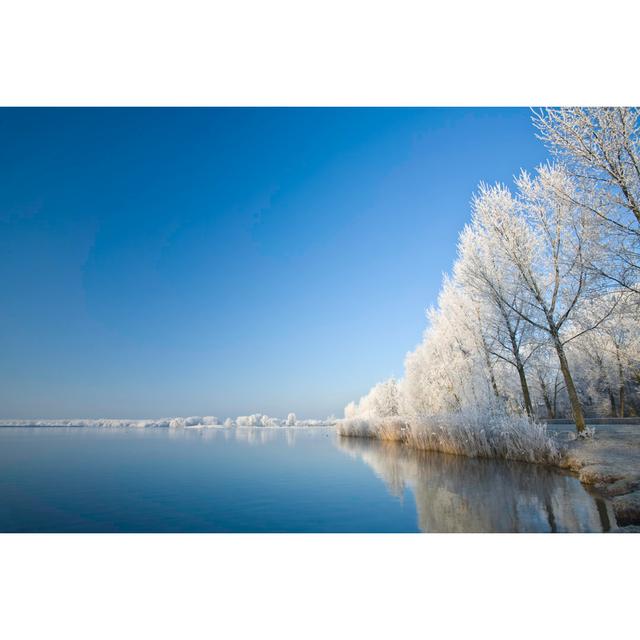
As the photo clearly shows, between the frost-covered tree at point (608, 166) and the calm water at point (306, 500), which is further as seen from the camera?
the frost-covered tree at point (608, 166)

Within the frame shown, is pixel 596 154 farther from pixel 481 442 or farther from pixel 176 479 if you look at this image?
pixel 176 479

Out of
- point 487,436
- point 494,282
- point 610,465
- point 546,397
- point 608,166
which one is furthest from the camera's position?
point 546,397

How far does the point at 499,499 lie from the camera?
19.2 feet

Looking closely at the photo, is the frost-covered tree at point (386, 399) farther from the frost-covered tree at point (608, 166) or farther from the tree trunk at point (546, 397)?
the frost-covered tree at point (608, 166)

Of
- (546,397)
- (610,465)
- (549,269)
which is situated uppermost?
(549,269)

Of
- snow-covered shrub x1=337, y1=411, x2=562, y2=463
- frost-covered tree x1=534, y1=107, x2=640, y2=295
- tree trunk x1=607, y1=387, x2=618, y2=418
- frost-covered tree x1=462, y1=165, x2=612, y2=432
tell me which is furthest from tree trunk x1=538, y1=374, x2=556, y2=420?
frost-covered tree x1=534, y1=107, x2=640, y2=295

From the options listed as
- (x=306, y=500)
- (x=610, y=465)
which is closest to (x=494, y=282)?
(x=610, y=465)

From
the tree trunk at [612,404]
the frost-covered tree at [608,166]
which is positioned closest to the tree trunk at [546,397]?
the tree trunk at [612,404]

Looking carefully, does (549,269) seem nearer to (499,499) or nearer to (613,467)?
(613,467)

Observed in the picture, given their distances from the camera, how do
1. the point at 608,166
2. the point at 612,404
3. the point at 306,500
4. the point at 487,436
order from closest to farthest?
the point at 306,500, the point at 608,166, the point at 487,436, the point at 612,404

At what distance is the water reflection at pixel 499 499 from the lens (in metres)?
4.61

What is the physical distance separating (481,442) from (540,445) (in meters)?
1.92
